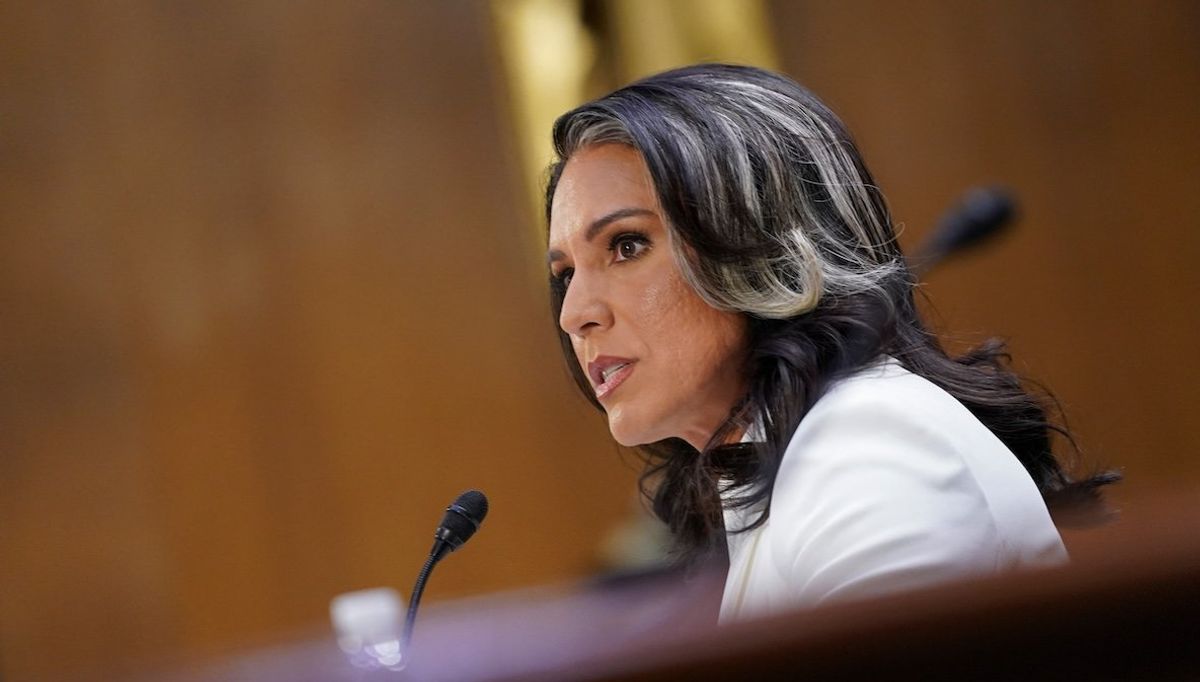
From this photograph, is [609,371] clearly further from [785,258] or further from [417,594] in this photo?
[417,594]

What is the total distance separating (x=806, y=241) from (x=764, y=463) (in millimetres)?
312

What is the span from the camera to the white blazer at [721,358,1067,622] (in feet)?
4.75

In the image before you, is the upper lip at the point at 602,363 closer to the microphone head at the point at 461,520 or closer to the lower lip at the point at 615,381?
the lower lip at the point at 615,381

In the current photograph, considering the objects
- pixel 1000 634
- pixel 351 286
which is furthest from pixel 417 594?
pixel 351 286

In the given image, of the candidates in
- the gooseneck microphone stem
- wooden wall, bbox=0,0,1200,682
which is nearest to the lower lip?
the gooseneck microphone stem

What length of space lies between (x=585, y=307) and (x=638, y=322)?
0.09 meters

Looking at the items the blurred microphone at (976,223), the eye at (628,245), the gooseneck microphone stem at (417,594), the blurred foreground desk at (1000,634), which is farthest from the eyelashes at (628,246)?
the blurred microphone at (976,223)

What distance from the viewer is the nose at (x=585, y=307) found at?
194 centimetres

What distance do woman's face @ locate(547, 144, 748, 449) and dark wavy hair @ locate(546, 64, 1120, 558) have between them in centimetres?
4

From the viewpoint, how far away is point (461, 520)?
1.95 meters

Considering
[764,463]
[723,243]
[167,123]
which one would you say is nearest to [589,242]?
[723,243]

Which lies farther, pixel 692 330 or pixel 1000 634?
pixel 692 330

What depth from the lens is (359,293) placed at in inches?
192

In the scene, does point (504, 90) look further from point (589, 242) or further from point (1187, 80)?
point (589, 242)
